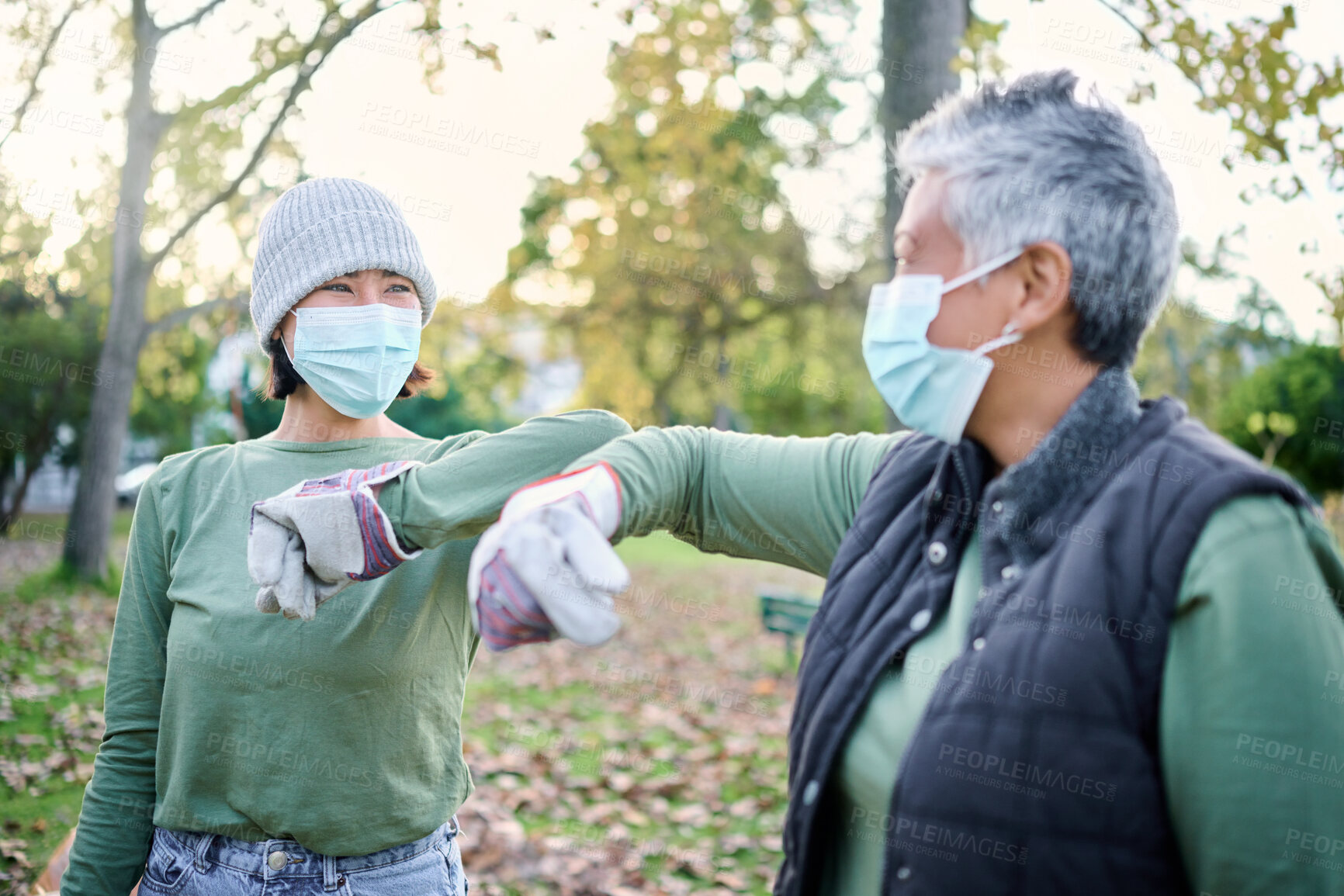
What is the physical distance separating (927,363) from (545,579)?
0.80m

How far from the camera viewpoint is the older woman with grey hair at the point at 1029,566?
1.22 meters

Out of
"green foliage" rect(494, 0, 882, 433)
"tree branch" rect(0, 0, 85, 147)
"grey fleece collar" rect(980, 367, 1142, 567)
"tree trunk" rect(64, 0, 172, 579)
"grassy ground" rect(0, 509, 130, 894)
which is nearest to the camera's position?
"grey fleece collar" rect(980, 367, 1142, 567)

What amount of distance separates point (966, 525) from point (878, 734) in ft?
1.28

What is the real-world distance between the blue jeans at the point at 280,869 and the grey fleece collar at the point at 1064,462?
1.42 m

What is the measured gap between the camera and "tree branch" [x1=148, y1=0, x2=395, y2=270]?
28.8ft

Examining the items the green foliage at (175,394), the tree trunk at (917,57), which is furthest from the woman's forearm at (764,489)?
the green foliage at (175,394)

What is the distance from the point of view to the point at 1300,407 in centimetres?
2206

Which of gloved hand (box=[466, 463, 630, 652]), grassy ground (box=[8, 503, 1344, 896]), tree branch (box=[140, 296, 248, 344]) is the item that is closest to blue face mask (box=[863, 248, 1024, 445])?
gloved hand (box=[466, 463, 630, 652])

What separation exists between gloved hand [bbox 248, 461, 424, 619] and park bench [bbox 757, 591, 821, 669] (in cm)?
685

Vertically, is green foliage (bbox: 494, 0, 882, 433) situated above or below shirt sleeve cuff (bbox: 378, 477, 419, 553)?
above

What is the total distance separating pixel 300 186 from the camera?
222 centimetres

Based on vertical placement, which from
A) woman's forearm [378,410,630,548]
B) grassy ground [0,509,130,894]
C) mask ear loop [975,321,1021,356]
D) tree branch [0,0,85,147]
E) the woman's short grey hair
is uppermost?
tree branch [0,0,85,147]

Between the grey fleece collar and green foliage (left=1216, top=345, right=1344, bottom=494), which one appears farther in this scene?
green foliage (left=1216, top=345, right=1344, bottom=494)

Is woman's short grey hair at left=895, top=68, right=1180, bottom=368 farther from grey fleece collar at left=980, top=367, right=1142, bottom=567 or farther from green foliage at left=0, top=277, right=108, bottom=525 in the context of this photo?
green foliage at left=0, top=277, right=108, bottom=525
